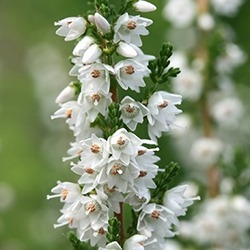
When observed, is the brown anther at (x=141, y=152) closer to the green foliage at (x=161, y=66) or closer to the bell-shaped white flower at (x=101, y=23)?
the green foliage at (x=161, y=66)

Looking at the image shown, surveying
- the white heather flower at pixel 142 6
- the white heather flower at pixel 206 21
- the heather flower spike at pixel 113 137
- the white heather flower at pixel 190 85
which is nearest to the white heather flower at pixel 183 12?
the white heather flower at pixel 206 21

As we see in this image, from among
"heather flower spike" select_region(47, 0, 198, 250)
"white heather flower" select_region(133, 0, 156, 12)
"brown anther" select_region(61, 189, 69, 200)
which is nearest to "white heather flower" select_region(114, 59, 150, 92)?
"heather flower spike" select_region(47, 0, 198, 250)

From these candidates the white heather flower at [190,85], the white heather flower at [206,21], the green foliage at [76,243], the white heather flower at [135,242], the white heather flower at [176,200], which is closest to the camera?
the white heather flower at [135,242]

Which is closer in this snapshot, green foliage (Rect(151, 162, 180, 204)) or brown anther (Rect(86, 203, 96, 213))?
brown anther (Rect(86, 203, 96, 213))

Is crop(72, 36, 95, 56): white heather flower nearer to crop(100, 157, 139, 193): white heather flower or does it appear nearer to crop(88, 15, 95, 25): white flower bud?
crop(88, 15, 95, 25): white flower bud

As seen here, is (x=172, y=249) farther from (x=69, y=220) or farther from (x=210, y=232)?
(x=69, y=220)
